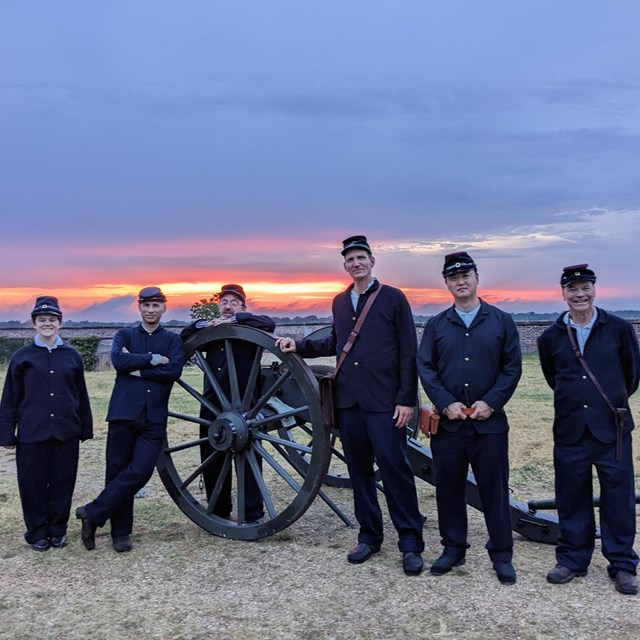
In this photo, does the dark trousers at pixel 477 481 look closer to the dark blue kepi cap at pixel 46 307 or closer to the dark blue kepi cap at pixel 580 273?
the dark blue kepi cap at pixel 580 273

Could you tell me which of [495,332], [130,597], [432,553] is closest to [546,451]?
[432,553]

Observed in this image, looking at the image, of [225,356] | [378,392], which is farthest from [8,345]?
[378,392]

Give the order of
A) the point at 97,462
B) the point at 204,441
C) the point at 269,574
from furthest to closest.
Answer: the point at 97,462
the point at 204,441
the point at 269,574

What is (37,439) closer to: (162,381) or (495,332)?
(162,381)

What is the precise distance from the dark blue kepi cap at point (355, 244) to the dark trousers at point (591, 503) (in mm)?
1611

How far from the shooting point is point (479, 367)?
404cm

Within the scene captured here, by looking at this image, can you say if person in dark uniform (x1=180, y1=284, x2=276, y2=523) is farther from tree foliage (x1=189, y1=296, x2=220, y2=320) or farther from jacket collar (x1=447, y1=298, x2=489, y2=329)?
tree foliage (x1=189, y1=296, x2=220, y2=320)

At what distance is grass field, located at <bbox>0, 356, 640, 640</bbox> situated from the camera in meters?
3.61

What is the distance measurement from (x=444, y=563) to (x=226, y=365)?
1944 millimetres

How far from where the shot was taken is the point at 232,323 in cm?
479

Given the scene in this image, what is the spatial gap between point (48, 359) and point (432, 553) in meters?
2.75

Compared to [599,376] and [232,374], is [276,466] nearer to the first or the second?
[232,374]

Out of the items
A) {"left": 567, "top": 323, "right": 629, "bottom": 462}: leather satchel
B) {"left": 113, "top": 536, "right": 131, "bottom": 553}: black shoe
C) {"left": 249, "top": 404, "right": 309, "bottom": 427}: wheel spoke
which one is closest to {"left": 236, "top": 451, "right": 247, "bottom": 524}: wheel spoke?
{"left": 249, "top": 404, "right": 309, "bottom": 427}: wheel spoke

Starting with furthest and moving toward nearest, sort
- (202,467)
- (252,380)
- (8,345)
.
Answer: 1. (8,345)
2. (202,467)
3. (252,380)
